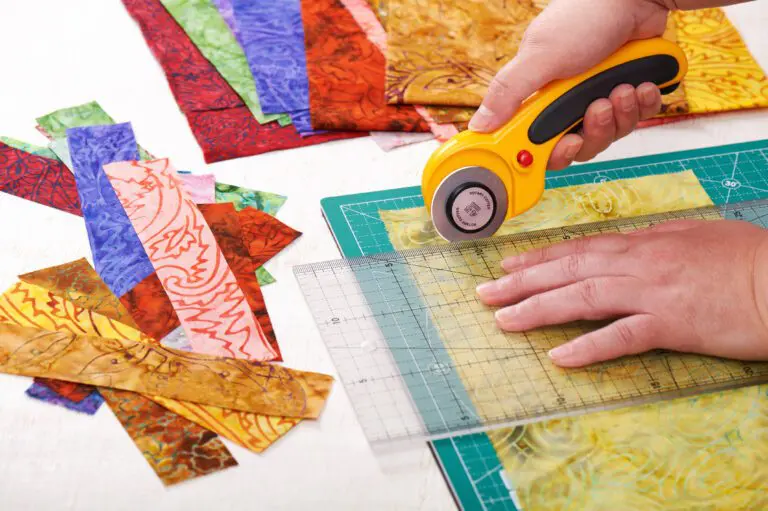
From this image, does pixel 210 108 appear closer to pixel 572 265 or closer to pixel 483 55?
pixel 483 55

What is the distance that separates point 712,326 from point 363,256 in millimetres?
547

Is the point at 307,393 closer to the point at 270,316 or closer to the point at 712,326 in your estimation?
the point at 270,316

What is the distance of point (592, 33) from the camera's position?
4.48ft

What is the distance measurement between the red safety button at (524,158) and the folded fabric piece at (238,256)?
17.9 inches

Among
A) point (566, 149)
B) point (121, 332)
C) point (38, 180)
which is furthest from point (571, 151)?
point (38, 180)

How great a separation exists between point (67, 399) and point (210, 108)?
0.70 meters

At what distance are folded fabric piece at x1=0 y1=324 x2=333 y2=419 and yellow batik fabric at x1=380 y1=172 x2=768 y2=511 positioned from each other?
0.24 m

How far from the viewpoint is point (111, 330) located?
126 centimetres

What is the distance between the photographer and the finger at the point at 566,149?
136 cm

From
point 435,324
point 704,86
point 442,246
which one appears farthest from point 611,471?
point 704,86

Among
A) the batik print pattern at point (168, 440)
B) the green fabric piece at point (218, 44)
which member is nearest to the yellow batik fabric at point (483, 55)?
the green fabric piece at point (218, 44)

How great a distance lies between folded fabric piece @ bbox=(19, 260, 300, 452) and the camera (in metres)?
1.15

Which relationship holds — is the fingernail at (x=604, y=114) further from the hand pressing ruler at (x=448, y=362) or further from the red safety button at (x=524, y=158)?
the hand pressing ruler at (x=448, y=362)

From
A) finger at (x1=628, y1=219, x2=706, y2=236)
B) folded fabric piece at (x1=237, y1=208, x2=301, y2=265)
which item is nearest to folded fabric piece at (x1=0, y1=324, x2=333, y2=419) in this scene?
folded fabric piece at (x1=237, y1=208, x2=301, y2=265)
